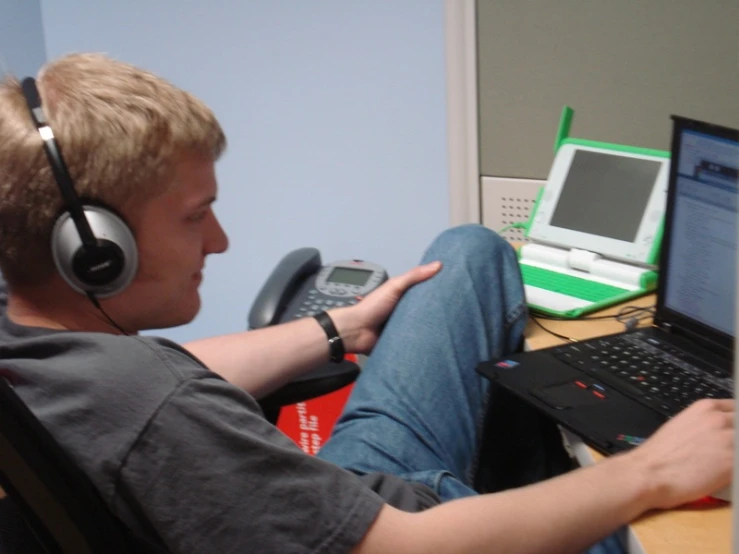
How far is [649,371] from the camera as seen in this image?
1.04 m

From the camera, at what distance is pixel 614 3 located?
4.92 ft

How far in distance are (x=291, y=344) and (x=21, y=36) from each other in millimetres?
1295

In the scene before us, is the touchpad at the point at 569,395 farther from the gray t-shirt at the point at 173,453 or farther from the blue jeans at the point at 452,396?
the gray t-shirt at the point at 173,453

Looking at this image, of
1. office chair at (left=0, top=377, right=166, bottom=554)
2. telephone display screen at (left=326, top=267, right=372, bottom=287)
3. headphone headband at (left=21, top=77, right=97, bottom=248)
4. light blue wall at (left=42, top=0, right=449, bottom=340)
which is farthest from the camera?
light blue wall at (left=42, top=0, right=449, bottom=340)

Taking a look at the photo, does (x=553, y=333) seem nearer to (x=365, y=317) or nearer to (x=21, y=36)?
(x=365, y=317)

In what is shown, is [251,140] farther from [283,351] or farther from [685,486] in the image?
[685,486]

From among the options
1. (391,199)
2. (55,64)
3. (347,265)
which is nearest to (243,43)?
(391,199)

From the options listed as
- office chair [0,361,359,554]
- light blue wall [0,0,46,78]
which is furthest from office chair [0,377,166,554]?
light blue wall [0,0,46,78]

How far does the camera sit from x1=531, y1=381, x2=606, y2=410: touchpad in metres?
0.97

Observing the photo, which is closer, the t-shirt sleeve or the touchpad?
the t-shirt sleeve

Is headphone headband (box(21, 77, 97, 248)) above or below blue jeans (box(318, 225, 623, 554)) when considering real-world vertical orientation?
above

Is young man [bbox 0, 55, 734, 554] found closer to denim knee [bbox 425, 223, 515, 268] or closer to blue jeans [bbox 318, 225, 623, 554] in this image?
blue jeans [bbox 318, 225, 623, 554]

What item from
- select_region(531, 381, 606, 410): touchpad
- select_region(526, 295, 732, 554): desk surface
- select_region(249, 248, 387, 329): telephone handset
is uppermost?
select_region(531, 381, 606, 410): touchpad

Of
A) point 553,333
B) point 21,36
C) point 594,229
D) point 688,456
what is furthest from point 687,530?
point 21,36
